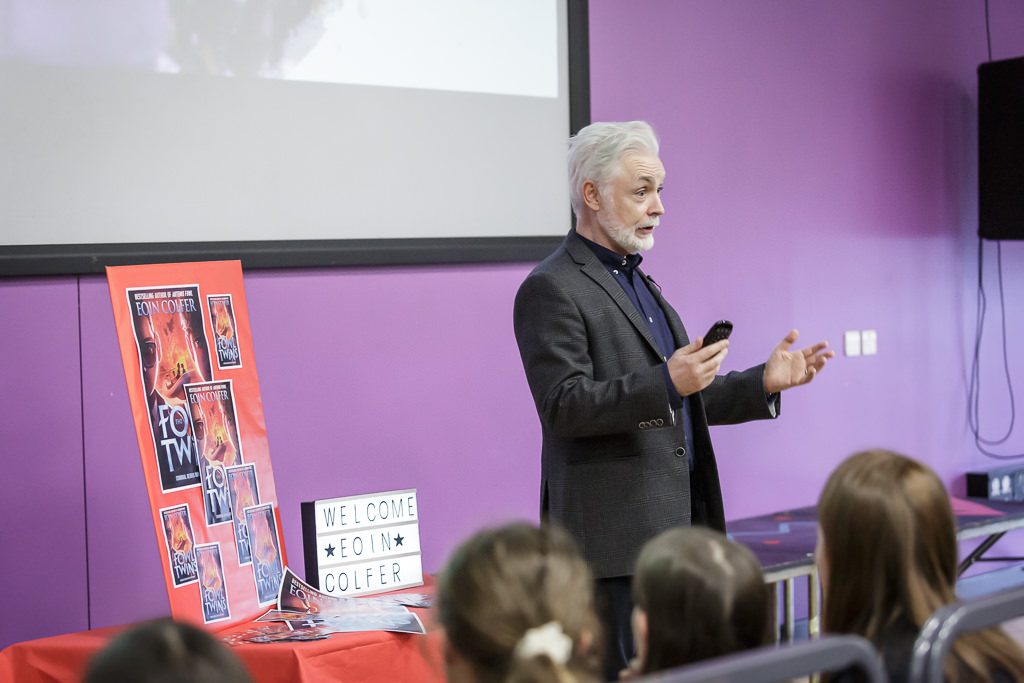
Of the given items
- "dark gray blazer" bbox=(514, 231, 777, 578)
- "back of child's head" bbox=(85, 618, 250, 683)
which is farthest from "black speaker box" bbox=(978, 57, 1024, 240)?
"back of child's head" bbox=(85, 618, 250, 683)

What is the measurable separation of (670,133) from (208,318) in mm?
1941

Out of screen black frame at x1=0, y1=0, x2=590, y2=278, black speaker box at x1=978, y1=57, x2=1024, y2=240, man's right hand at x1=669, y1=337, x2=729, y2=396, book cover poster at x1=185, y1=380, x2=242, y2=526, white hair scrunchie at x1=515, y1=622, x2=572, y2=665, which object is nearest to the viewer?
white hair scrunchie at x1=515, y1=622, x2=572, y2=665

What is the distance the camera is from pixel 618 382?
6.98 ft

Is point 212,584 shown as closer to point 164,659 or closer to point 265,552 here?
point 265,552

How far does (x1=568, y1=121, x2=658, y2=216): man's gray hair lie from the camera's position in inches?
92.9

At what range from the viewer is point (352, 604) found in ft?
7.81

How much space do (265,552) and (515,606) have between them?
129 cm

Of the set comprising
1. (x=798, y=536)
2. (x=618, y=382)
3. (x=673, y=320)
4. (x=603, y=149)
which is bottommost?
(x=798, y=536)

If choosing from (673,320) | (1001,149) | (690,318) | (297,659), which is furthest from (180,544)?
(1001,149)

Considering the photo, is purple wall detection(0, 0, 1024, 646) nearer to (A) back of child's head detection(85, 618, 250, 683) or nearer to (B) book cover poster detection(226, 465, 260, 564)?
(B) book cover poster detection(226, 465, 260, 564)

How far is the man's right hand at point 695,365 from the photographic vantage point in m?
2.05

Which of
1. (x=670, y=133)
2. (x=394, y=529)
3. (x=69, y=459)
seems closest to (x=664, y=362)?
(x=394, y=529)

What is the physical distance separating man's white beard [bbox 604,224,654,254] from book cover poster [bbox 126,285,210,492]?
89 centimetres

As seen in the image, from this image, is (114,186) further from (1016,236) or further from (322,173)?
(1016,236)
